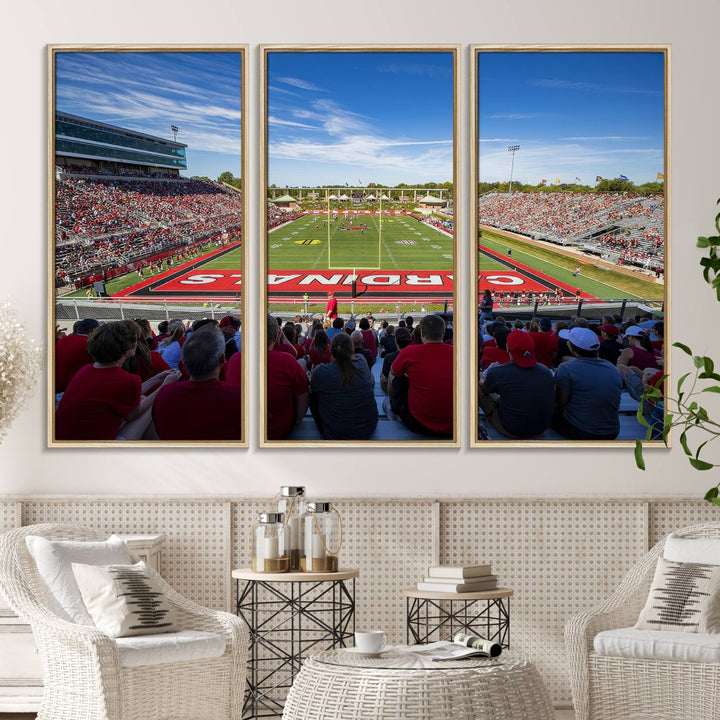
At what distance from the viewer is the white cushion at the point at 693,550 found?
422 centimetres

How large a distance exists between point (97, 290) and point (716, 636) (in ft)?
10.8

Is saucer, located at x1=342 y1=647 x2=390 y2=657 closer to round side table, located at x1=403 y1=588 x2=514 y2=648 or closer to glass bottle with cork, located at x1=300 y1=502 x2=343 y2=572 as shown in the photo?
glass bottle with cork, located at x1=300 y1=502 x2=343 y2=572

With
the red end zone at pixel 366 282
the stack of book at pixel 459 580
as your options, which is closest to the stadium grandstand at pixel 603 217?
the red end zone at pixel 366 282

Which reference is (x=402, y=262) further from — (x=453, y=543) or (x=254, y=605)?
(x=254, y=605)

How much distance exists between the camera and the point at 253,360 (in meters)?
4.88

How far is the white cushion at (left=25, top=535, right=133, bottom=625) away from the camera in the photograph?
3.90 m

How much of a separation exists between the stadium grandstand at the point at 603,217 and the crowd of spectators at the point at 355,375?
24.9 inches

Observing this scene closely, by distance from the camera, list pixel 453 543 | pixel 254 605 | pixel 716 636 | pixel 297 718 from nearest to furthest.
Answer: pixel 297 718, pixel 716 636, pixel 254 605, pixel 453 543

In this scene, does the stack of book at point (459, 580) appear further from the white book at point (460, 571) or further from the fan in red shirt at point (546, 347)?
the fan in red shirt at point (546, 347)

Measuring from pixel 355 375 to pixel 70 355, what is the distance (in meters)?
1.44

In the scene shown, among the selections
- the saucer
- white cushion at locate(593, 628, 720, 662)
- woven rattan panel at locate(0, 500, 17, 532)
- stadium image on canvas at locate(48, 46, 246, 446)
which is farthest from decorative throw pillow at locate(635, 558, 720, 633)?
woven rattan panel at locate(0, 500, 17, 532)

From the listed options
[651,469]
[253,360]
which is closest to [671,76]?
[651,469]

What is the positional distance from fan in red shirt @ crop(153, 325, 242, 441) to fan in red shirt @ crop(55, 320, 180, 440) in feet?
0.25

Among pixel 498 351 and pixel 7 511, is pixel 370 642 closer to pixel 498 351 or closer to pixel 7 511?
pixel 498 351
